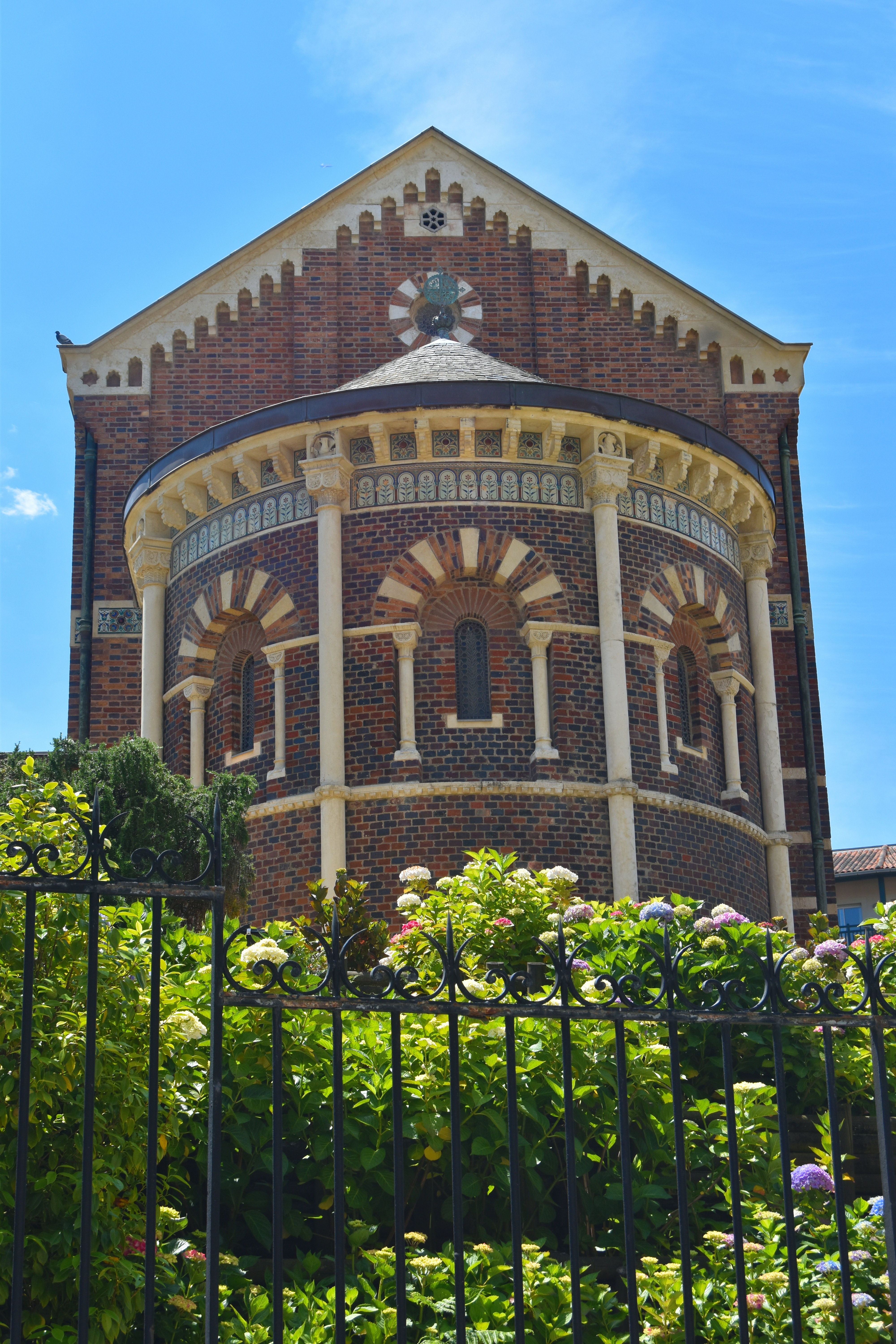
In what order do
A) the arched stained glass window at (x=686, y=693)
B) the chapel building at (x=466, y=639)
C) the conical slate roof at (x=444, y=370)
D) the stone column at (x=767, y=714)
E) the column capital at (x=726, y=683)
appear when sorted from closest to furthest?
the chapel building at (x=466, y=639)
the conical slate roof at (x=444, y=370)
the arched stained glass window at (x=686, y=693)
the column capital at (x=726, y=683)
the stone column at (x=767, y=714)

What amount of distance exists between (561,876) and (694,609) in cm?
796

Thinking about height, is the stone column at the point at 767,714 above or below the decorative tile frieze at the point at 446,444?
below

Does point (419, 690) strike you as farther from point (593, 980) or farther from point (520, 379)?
point (593, 980)

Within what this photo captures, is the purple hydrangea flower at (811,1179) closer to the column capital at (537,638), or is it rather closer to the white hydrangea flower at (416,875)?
the white hydrangea flower at (416,875)

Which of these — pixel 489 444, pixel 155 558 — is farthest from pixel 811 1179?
pixel 155 558

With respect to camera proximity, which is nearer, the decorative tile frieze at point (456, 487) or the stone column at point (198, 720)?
the decorative tile frieze at point (456, 487)

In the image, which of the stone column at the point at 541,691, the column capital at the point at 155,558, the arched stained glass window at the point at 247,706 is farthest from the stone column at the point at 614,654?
the column capital at the point at 155,558

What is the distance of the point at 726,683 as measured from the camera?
22.3 m

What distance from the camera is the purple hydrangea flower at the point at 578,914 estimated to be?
13.2 m

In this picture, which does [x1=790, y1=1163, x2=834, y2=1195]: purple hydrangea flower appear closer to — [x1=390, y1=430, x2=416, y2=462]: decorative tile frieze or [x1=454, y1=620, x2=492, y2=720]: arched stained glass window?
[x1=454, y1=620, x2=492, y2=720]: arched stained glass window

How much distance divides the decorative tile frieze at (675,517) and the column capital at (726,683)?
67.0 inches

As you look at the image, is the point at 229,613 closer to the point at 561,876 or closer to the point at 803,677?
the point at 561,876

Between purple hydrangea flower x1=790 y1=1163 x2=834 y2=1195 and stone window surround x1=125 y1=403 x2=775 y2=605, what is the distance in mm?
12884

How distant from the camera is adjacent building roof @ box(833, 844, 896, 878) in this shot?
47688mm
